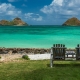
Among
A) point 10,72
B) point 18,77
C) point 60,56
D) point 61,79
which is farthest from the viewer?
point 60,56

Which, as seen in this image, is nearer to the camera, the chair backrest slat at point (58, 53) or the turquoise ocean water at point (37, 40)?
the chair backrest slat at point (58, 53)

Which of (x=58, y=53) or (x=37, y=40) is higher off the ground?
(x=37, y=40)

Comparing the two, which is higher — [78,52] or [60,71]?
[78,52]

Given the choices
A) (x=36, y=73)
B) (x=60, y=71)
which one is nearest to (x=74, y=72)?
(x=60, y=71)

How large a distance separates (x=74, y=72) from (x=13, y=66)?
3737mm

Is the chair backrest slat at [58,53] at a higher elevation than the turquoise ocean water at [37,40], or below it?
below

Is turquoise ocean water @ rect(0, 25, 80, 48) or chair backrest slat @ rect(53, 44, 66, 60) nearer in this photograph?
chair backrest slat @ rect(53, 44, 66, 60)

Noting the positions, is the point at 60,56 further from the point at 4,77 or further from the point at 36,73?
the point at 4,77

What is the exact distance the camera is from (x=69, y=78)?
9.66 metres

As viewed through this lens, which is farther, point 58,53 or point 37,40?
point 37,40

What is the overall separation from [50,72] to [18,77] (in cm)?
135

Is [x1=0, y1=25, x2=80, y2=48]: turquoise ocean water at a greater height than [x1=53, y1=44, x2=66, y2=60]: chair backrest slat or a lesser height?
greater

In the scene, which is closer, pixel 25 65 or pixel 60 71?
pixel 60 71

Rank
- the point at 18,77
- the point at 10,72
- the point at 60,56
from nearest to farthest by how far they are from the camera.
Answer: the point at 18,77, the point at 10,72, the point at 60,56
